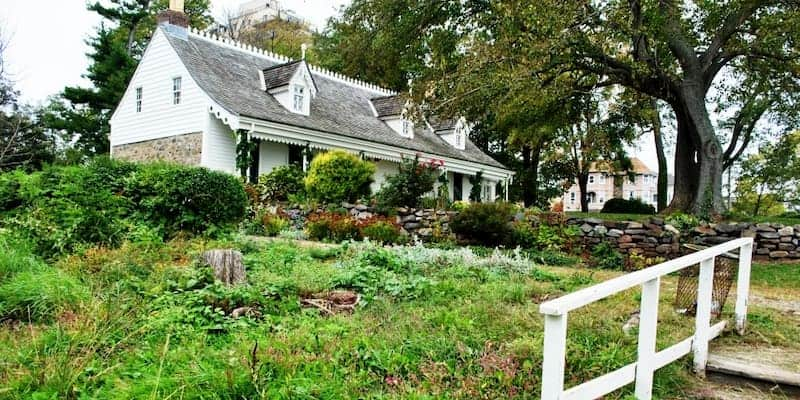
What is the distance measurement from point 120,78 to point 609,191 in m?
61.5

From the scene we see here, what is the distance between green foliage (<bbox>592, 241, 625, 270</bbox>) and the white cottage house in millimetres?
5592

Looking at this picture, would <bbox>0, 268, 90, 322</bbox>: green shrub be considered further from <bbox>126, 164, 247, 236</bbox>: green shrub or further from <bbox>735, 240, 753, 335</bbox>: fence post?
<bbox>735, 240, 753, 335</bbox>: fence post

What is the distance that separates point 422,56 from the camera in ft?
49.8

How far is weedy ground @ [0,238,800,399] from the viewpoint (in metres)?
2.58

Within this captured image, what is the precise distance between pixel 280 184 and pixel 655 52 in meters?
9.77

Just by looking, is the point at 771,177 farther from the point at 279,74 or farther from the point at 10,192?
the point at 10,192

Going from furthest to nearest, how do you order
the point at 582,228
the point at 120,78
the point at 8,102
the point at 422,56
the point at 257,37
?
1. the point at 257,37
2. the point at 120,78
3. the point at 8,102
4. the point at 422,56
5. the point at 582,228

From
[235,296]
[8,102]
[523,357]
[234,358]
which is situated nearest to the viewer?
[234,358]

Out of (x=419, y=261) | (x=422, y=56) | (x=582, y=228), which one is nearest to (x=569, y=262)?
(x=582, y=228)

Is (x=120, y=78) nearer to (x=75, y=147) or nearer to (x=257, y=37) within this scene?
(x=75, y=147)

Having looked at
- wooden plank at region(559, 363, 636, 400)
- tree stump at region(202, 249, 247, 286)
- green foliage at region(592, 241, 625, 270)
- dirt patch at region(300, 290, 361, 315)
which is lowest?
green foliage at region(592, 241, 625, 270)

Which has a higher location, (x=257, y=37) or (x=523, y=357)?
(x=257, y=37)

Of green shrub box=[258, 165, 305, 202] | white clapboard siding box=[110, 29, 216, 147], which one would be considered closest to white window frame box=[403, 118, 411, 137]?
green shrub box=[258, 165, 305, 202]

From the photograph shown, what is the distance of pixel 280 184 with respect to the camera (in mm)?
14391
